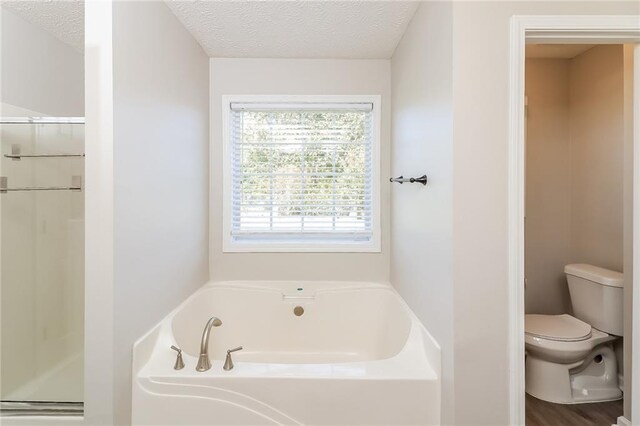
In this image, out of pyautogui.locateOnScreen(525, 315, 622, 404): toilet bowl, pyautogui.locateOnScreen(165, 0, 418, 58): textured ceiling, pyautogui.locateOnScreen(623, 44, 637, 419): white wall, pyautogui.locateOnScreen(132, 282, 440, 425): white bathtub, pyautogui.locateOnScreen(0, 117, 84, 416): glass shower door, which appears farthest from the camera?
pyautogui.locateOnScreen(525, 315, 622, 404): toilet bowl

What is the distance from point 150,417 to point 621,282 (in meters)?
2.73

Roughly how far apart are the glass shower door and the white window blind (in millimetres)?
1005

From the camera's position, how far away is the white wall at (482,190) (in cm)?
127

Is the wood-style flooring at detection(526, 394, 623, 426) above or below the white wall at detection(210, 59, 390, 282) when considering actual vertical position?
below

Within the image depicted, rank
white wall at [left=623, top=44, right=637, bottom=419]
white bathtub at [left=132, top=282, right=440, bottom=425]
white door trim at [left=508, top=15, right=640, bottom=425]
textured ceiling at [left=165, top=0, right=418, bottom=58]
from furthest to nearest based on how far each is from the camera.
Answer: textured ceiling at [left=165, top=0, right=418, bottom=58] < white wall at [left=623, top=44, right=637, bottom=419] < white bathtub at [left=132, top=282, right=440, bottom=425] < white door trim at [left=508, top=15, right=640, bottom=425]

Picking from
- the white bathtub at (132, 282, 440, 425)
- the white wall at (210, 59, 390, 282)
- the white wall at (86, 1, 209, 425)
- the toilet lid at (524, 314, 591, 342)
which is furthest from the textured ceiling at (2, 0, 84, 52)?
the toilet lid at (524, 314, 591, 342)

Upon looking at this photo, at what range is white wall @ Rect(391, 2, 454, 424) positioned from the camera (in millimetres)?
1324

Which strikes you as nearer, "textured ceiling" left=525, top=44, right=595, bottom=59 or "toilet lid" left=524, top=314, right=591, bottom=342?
"toilet lid" left=524, top=314, right=591, bottom=342

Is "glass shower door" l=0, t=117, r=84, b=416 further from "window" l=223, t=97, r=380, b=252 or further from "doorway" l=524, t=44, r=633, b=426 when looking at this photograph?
"doorway" l=524, t=44, r=633, b=426

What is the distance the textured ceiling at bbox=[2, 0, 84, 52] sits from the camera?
1.69m

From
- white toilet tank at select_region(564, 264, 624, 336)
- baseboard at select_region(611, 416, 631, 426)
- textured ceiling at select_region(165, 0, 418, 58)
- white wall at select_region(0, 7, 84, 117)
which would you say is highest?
textured ceiling at select_region(165, 0, 418, 58)

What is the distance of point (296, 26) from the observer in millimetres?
1933

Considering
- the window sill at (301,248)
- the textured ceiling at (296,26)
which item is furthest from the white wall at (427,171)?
the window sill at (301,248)

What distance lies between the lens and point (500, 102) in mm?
1267
